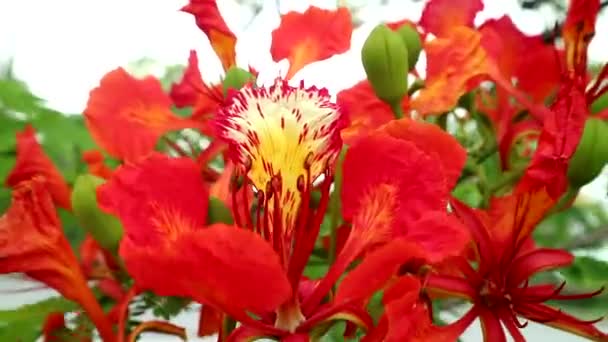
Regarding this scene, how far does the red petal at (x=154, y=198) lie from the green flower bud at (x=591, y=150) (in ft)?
0.74

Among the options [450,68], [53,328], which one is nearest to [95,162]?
[53,328]

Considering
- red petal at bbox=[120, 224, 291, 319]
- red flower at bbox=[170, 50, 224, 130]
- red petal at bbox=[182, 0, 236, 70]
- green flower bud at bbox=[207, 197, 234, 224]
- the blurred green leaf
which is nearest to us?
red petal at bbox=[120, 224, 291, 319]

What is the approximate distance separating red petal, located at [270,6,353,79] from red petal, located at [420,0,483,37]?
0.25 feet

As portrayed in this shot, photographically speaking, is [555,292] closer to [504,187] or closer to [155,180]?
[504,187]

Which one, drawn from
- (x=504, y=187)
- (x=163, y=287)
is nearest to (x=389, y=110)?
(x=504, y=187)

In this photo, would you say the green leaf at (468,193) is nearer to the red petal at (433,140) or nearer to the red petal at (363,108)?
the red petal at (363,108)

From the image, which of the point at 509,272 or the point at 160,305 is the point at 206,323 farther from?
the point at 509,272

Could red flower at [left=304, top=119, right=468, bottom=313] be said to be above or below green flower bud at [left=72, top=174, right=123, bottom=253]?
above

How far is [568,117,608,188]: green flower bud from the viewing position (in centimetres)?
55

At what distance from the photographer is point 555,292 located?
0.55 meters

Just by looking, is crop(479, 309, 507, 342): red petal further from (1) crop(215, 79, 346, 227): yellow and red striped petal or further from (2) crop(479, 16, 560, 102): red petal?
(2) crop(479, 16, 560, 102): red petal

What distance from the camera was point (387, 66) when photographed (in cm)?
58

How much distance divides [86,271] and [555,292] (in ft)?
1.06

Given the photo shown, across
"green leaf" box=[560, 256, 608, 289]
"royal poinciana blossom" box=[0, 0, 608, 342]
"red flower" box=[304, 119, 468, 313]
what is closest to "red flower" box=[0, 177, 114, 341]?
"royal poinciana blossom" box=[0, 0, 608, 342]
